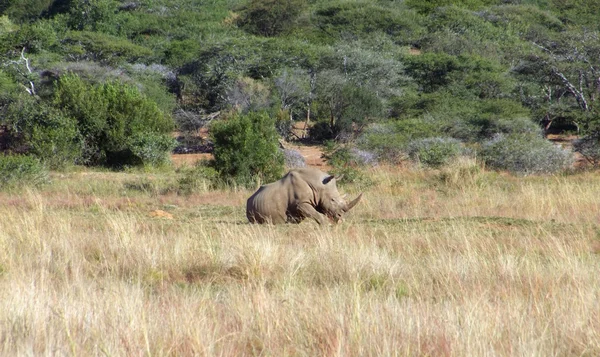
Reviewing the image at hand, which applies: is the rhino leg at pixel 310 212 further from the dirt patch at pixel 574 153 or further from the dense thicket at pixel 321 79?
the dense thicket at pixel 321 79

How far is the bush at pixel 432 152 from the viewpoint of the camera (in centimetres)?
1927

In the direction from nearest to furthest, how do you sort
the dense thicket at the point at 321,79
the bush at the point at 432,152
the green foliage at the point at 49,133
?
the bush at the point at 432,152 → the green foliage at the point at 49,133 → the dense thicket at the point at 321,79

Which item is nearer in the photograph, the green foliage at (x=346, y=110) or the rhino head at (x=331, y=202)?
the rhino head at (x=331, y=202)

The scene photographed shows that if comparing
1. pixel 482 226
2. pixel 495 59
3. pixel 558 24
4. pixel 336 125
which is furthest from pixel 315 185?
pixel 558 24

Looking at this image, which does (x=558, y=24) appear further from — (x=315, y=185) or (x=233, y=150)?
(x=315, y=185)

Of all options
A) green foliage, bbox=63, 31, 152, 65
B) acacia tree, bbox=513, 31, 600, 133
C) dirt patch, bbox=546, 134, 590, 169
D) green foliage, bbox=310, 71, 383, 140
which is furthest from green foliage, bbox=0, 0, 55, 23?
dirt patch, bbox=546, 134, 590, 169

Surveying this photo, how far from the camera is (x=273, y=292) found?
5.62 m

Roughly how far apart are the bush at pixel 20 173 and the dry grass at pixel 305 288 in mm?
5434

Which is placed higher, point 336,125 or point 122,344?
point 122,344

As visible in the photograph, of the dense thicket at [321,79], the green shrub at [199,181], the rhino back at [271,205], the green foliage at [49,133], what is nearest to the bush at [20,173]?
the green shrub at [199,181]

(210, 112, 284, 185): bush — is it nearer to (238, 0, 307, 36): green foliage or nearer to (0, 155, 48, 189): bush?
(0, 155, 48, 189): bush

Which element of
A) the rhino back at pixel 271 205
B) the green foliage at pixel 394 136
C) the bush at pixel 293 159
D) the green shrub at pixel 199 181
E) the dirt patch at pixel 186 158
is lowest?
the dirt patch at pixel 186 158

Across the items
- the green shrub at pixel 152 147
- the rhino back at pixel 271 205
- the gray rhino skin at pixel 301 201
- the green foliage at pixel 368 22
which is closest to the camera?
the gray rhino skin at pixel 301 201

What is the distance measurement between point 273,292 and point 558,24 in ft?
154
